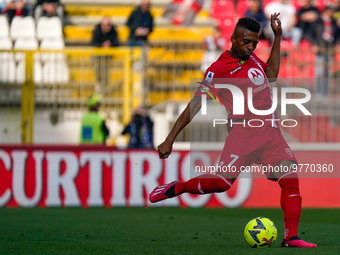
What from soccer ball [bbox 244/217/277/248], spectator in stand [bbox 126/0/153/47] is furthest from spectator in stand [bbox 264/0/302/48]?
soccer ball [bbox 244/217/277/248]

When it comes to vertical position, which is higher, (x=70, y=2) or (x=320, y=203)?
(x=70, y=2)

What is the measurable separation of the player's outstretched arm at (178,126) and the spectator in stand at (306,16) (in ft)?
36.3

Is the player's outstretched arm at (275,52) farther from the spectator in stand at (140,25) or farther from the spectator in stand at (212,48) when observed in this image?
the spectator in stand at (140,25)

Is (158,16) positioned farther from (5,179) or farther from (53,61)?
(5,179)

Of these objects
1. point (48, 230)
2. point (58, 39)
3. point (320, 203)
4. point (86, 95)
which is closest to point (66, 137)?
point (86, 95)

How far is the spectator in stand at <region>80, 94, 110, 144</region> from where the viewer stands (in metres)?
14.7

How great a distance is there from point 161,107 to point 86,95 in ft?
5.95

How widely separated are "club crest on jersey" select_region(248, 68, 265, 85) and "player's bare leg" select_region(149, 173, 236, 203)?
93cm

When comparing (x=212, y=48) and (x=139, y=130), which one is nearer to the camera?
(x=139, y=130)

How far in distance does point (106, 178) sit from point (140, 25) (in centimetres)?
501

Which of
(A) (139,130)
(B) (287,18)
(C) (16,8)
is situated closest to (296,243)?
(A) (139,130)

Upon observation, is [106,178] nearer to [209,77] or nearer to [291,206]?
[209,77]

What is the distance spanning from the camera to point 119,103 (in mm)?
15789

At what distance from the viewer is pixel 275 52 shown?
733 centimetres
